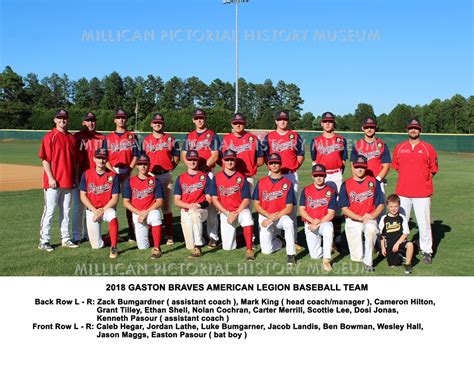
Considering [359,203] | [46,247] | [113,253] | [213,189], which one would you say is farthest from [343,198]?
[46,247]

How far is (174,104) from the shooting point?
277ft

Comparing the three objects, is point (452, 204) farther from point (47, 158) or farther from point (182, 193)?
point (47, 158)

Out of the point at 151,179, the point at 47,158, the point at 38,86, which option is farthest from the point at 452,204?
the point at 38,86

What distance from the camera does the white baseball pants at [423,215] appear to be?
5.73 metres

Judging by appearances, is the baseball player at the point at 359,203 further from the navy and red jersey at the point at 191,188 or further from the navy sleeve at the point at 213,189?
the navy and red jersey at the point at 191,188

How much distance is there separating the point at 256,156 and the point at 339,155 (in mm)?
1150

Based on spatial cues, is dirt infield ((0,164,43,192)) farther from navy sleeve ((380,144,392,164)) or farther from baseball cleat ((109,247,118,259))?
navy sleeve ((380,144,392,164))

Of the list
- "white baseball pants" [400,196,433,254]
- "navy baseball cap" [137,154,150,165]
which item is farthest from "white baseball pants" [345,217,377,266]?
"navy baseball cap" [137,154,150,165]

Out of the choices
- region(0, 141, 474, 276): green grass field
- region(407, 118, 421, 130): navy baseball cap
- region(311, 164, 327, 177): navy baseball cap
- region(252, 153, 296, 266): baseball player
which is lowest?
region(0, 141, 474, 276): green grass field

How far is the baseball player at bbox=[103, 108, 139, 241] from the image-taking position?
670 centimetres

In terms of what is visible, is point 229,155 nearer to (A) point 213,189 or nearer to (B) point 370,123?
(A) point 213,189

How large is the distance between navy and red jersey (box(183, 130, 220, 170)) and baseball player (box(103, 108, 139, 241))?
821mm

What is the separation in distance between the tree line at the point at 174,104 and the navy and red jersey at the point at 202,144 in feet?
129

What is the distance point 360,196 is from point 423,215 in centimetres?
86
